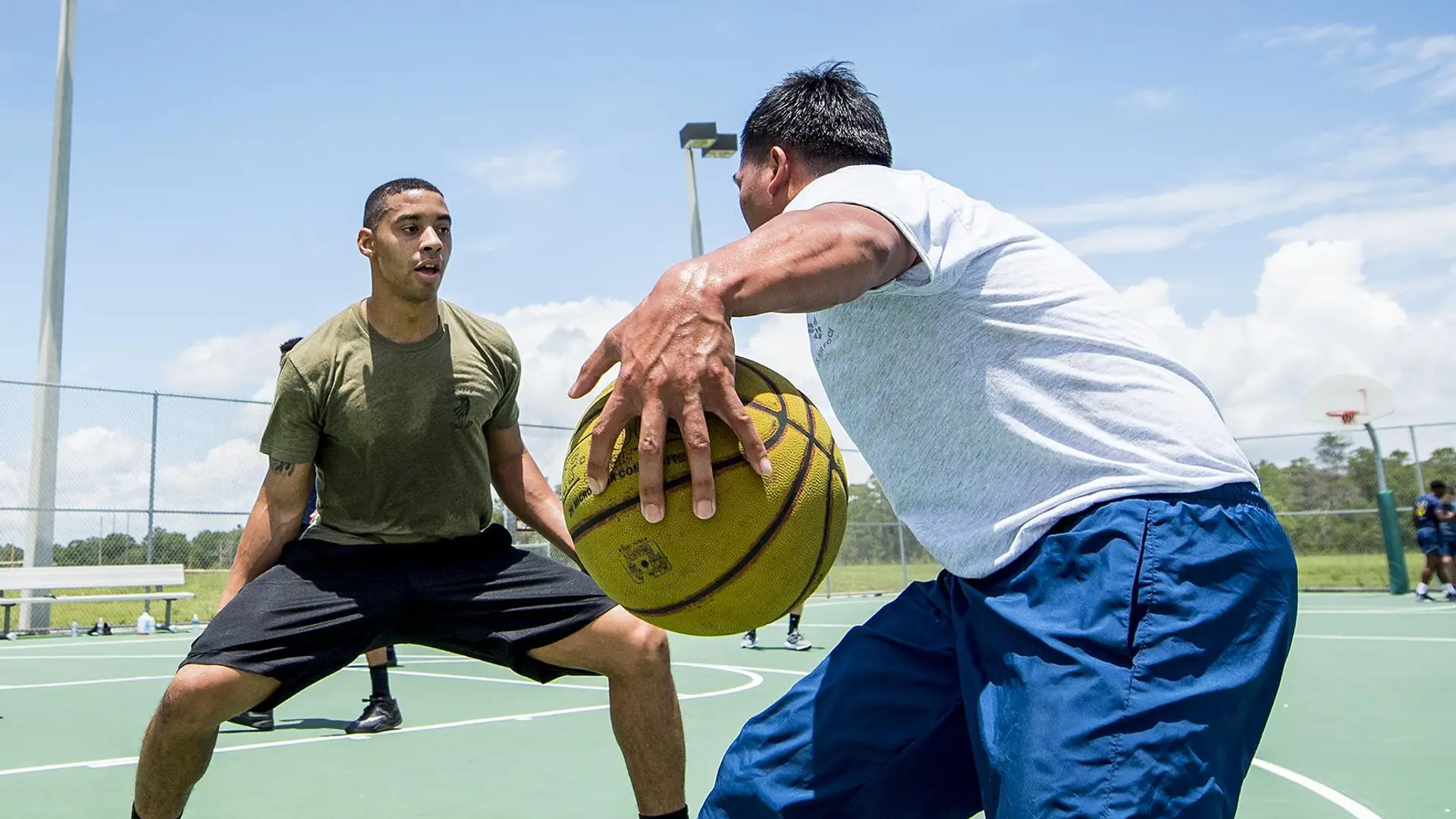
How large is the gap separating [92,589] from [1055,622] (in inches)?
615

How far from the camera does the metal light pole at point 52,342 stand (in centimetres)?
1436

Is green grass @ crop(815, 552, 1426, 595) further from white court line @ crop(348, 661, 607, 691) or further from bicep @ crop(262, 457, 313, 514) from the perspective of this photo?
bicep @ crop(262, 457, 313, 514)

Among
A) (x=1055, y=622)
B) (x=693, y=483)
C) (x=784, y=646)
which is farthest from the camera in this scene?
(x=784, y=646)

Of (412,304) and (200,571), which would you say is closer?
(412,304)

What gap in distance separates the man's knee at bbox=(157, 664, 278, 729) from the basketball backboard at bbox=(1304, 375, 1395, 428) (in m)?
18.3

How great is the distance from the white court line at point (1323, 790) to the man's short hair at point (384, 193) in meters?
3.98

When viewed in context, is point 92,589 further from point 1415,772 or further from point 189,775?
point 1415,772

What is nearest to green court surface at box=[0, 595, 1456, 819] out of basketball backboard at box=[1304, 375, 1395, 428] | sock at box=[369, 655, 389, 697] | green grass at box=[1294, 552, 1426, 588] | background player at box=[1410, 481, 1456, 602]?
sock at box=[369, 655, 389, 697]

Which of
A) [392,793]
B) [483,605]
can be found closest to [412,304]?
[483,605]

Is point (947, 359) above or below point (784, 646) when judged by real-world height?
above

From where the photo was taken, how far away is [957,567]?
7.71ft

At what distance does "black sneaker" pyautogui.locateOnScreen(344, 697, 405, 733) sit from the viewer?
22.4 ft

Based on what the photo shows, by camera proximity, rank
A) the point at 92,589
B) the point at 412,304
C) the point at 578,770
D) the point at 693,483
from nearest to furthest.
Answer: the point at 693,483 < the point at 412,304 < the point at 578,770 < the point at 92,589

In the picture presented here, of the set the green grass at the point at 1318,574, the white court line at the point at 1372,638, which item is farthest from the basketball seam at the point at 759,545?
the green grass at the point at 1318,574
